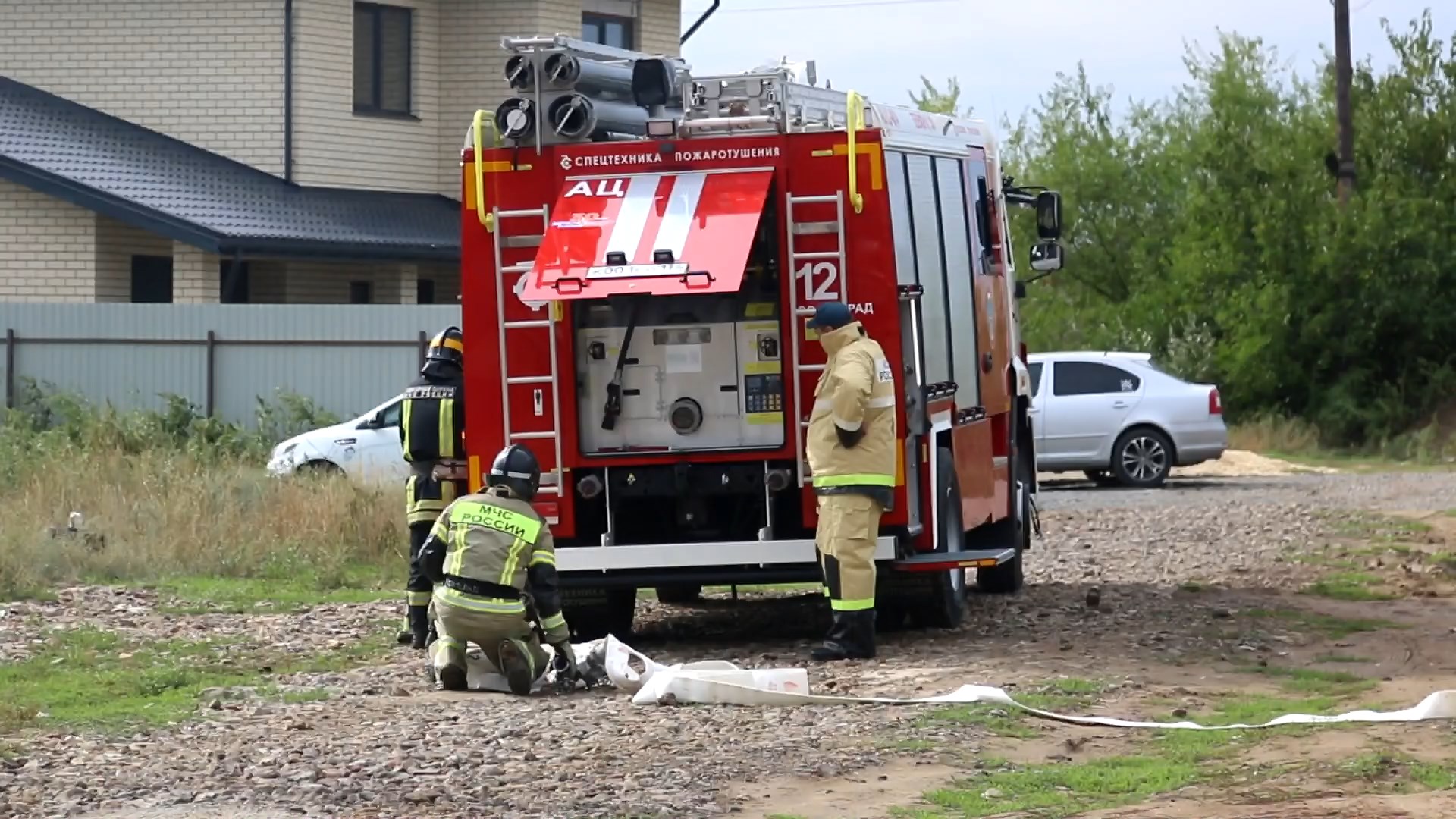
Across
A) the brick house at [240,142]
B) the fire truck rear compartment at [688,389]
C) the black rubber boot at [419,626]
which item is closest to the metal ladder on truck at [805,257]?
the fire truck rear compartment at [688,389]

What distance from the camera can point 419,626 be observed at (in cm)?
1269

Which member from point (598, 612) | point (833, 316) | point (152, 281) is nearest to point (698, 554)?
point (598, 612)

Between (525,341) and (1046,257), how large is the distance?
5813 millimetres

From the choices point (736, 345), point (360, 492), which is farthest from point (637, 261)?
→ point (360, 492)

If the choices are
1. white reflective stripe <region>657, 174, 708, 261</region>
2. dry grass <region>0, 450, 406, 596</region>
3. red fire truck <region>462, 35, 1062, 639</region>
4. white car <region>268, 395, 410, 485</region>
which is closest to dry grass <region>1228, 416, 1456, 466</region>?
white car <region>268, 395, 410, 485</region>

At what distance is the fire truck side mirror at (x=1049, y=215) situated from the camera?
16094 millimetres

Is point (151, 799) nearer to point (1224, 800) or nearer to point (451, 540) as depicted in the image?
point (451, 540)

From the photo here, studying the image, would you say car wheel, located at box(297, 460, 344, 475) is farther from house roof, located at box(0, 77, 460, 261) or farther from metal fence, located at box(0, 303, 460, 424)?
house roof, located at box(0, 77, 460, 261)

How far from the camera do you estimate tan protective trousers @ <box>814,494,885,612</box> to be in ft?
37.3

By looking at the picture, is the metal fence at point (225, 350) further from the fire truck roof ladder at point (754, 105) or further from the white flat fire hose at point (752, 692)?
the white flat fire hose at point (752, 692)

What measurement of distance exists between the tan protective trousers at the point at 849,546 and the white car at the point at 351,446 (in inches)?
431

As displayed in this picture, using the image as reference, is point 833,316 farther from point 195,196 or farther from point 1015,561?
point 195,196

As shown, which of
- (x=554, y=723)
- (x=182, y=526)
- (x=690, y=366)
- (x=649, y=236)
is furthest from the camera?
(x=182, y=526)

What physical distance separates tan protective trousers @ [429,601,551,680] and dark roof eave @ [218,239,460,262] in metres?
16.5
